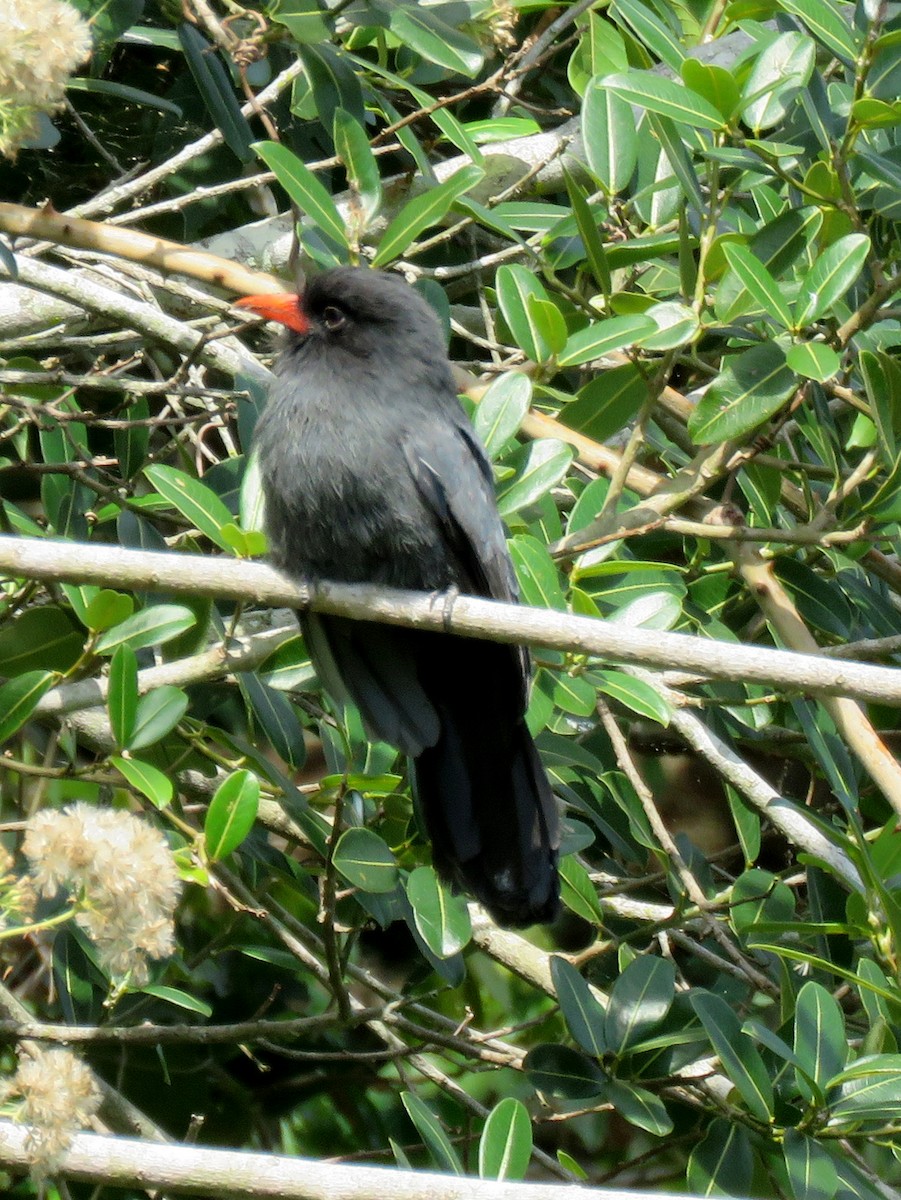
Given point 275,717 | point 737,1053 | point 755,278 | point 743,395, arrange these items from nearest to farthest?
point 737,1053, point 755,278, point 743,395, point 275,717

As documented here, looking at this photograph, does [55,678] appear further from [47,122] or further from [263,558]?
[47,122]

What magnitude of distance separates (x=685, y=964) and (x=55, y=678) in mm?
2504

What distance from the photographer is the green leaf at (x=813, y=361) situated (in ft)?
12.0

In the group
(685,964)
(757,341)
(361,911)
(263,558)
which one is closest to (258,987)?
(361,911)

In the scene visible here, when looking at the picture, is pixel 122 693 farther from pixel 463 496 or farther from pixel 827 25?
pixel 827 25

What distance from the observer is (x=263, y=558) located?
4059mm

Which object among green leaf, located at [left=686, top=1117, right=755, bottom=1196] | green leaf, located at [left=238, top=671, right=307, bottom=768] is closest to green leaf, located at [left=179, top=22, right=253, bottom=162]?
green leaf, located at [left=238, top=671, right=307, bottom=768]

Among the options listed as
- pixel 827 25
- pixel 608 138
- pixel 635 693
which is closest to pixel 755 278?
pixel 827 25

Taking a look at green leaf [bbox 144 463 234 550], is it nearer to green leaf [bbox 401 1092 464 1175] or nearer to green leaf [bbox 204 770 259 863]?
green leaf [bbox 204 770 259 863]

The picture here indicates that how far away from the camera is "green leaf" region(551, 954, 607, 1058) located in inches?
156

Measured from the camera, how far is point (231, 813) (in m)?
3.57

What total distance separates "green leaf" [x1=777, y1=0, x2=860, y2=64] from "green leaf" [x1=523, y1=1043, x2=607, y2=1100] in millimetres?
2677

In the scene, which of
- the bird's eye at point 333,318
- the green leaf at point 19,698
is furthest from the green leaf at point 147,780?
the bird's eye at point 333,318

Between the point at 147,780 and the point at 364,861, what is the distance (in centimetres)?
62
